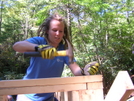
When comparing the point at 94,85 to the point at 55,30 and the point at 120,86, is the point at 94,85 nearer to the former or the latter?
the point at 120,86

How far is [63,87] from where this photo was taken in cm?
107

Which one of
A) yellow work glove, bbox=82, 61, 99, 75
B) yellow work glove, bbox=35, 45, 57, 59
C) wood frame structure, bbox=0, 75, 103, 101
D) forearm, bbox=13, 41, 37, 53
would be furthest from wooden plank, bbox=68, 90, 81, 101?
forearm, bbox=13, 41, 37, 53

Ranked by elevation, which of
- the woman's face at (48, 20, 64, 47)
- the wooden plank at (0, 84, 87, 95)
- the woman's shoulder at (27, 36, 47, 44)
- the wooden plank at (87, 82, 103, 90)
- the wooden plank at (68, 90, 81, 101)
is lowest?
the wooden plank at (68, 90, 81, 101)

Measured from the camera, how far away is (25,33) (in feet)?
34.8

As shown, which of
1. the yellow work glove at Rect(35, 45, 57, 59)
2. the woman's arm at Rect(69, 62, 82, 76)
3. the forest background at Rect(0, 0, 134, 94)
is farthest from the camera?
the forest background at Rect(0, 0, 134, 94)

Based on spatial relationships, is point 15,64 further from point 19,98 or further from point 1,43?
point 19,98

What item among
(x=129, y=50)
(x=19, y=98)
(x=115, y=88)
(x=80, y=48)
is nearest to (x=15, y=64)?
(x=80, y=48)

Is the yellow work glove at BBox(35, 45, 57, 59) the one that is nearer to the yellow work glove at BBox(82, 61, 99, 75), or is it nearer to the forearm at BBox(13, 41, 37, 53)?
the forearm at BBox(13, 41, 37, 53)

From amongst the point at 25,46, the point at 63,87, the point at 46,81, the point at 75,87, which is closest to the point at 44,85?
the point at 46,81

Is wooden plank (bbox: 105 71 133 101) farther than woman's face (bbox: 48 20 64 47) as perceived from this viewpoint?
No

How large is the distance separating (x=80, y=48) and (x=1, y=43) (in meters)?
5.04

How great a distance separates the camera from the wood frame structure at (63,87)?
96cm

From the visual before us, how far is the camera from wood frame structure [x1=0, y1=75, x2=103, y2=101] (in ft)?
3.15

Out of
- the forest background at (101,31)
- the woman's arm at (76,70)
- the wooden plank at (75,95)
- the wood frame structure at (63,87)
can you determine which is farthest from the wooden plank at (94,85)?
the forest background at (101,31)
